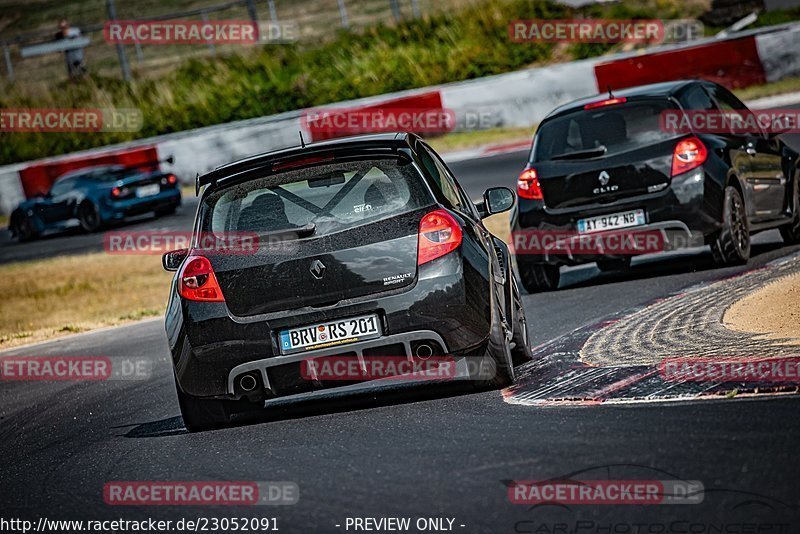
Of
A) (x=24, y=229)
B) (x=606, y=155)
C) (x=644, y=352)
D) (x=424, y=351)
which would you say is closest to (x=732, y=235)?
(x=606, y=155)

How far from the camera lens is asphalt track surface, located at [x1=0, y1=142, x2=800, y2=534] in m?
5.03

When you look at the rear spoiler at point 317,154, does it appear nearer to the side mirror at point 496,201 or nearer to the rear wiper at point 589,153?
the side mirror at point 496,201

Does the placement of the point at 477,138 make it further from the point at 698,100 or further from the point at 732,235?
the point at 732,235

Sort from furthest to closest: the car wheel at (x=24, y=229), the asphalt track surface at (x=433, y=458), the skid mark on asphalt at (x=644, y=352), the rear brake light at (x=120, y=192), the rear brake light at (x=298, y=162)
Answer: the car wheel at (x=24, y=229) < the rear brake light at (x=120, y=192) < the rear brake light at (x=298, y=162) < the skid mark on asphalt at (x=644, y=352) < the asphalt track surface at (x=433, y=458)

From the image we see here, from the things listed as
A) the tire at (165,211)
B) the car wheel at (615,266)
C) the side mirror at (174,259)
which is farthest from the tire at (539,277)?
the tire at (165,211)

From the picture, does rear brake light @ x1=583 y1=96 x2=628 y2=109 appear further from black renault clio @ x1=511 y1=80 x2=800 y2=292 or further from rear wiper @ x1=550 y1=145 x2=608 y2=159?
rear wiper @ x1=550 y1=145 x2=608 y2=159

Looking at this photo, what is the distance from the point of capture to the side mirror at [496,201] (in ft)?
28.9

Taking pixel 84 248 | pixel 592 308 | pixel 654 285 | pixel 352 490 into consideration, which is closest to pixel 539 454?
pixel 352 490

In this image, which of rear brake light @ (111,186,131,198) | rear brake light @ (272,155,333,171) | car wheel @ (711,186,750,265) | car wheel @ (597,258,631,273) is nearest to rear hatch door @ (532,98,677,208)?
car wheel @ (711,186,750,265)

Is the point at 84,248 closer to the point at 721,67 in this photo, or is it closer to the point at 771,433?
the point at 721,67

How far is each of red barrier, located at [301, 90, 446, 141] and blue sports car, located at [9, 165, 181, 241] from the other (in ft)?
11.5

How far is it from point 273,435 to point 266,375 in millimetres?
318

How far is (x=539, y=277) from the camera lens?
40.9ft

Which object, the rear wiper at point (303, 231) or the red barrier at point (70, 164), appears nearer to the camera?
the rear wiper at point (303, 231)
